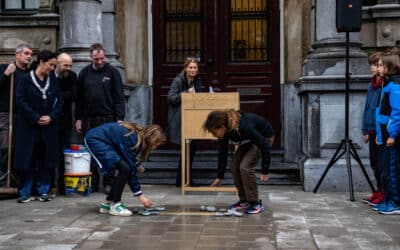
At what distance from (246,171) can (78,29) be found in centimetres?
398

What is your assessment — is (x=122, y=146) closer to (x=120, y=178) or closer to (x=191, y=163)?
(x=120, y=178)

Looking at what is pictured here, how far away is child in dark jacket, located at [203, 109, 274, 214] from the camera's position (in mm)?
7125

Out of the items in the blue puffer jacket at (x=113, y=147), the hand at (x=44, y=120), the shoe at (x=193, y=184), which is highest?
the hand at (x=44, y=120)

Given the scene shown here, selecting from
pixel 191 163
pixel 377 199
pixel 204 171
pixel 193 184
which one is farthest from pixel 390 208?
pixel 204 171

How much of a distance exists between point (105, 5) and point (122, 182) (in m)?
4.21

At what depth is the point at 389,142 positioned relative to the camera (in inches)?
295

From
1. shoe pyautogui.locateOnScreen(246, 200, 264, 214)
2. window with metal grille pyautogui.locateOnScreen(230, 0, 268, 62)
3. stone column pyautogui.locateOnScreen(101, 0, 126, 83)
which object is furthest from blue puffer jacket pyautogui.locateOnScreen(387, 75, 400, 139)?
stone column pyautogui.locateOnScreen(101, 0, 126, 83)

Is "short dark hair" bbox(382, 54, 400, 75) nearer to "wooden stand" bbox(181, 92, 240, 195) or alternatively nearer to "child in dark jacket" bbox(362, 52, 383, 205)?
"child in dark jacket" bbox(362, 52, 383, 205)

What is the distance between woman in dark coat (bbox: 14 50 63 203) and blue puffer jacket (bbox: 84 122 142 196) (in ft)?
4.97

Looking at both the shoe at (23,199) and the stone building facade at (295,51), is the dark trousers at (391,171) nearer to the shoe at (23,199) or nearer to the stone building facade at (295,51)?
the stone building facade at (295,51)

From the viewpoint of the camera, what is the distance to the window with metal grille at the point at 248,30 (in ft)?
37.0

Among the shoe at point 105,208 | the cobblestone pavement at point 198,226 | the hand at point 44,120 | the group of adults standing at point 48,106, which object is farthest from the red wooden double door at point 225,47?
the shoe at point 105,208

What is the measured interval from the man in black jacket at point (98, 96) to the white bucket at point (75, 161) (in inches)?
12.1

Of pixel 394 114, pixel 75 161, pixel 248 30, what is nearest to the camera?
pixel 394 114
